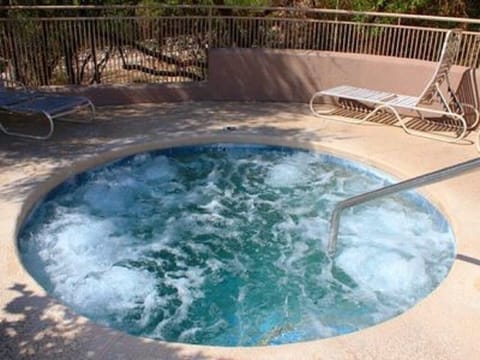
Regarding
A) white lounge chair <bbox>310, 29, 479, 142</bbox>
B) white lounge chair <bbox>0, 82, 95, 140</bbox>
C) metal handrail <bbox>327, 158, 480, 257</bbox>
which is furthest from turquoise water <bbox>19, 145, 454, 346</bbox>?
white lounge chair <bbox>310, 29, 479, 142</bbox>

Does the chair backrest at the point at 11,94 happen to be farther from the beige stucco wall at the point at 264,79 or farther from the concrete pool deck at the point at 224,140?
the beige stucco wall at the point at 264,79

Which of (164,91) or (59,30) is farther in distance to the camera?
(164,91)

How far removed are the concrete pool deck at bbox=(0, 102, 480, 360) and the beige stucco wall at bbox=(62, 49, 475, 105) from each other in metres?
0.22

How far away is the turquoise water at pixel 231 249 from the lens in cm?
414

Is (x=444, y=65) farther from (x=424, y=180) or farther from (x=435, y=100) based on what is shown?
(x=424, y=180)

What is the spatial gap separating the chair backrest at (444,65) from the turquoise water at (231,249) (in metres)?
1.53

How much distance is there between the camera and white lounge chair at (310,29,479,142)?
690 centimetres

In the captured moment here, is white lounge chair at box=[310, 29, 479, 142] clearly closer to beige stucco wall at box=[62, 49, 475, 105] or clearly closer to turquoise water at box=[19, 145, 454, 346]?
beige stucco wall at box=[62, 49, 475, 105]

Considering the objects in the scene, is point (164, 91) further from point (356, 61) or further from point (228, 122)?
point (356, 61)

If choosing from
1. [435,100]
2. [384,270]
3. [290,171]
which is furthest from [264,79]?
[384,270]

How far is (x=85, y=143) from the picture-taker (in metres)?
6.67

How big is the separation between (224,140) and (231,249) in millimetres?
2326

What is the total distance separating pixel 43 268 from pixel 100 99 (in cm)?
426

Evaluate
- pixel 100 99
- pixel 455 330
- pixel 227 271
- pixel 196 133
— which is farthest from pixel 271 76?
pixel 455 330
